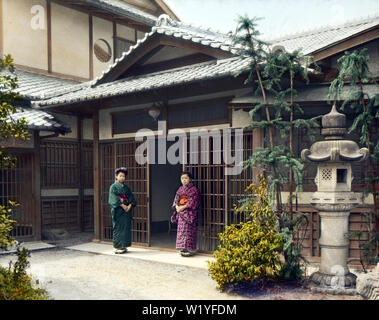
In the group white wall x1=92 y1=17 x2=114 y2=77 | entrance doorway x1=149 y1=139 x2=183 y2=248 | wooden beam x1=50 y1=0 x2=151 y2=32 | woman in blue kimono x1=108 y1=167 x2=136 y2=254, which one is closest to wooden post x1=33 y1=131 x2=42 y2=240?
woman in blue kimono x1=108 y1=167 x2=136 y2=254

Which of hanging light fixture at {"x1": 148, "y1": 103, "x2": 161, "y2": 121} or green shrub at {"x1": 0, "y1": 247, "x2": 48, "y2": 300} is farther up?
hanging light fixture at {"x1": 148, "y1": 103, "x2": 161, "y2": 121}

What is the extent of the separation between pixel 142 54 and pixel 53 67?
17.2 ft

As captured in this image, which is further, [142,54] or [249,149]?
[142,54]

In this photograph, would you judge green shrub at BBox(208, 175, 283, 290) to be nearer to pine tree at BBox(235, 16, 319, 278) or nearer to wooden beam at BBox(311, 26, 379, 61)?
pine tree at BBox(235, 16, 319, 278)

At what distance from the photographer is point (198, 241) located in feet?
30.9

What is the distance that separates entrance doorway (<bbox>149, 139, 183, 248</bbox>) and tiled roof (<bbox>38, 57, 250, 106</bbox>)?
3.71m

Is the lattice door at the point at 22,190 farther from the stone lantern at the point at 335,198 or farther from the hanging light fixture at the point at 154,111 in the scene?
the stone lantern at the point at 335,198

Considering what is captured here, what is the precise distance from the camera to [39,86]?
1231 centimetres

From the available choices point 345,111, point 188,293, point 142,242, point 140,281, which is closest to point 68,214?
point 142,242

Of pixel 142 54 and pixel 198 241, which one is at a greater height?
pixel 142 54

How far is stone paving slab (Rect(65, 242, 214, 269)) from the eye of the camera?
849cm

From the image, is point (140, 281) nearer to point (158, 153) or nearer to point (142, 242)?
point (142, 242)

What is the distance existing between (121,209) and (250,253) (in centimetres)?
431

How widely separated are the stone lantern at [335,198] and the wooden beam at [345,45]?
7.20ft
